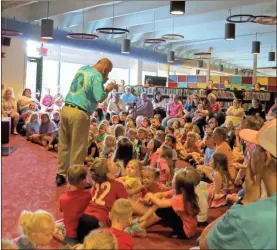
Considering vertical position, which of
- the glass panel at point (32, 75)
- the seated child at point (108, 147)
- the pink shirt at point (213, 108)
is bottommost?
the seated child at point (108, 147)

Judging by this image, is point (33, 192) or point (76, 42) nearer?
point (33, 192)

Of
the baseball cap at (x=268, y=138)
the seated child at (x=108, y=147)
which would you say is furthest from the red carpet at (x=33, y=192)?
the baseball cap at (x=268, y=138)

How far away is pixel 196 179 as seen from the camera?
325 centimetres

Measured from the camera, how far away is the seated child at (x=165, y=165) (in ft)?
15.3

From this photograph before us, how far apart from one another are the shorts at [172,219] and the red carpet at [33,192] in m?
0.08

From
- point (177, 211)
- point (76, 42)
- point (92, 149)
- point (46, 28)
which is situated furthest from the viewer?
point (76, 42)

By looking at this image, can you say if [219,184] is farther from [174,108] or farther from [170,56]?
[170,56]

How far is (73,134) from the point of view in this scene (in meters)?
4.30

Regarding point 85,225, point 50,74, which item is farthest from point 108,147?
point 50,74

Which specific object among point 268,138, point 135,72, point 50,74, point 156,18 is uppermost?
point 156,18

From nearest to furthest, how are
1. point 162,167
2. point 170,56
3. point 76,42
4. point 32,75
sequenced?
point 162,167, point 76,42, point 32,75, point 170,56

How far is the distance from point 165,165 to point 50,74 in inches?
490

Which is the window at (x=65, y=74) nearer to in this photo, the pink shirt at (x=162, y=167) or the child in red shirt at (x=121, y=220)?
the pink shirt at (x=162, y=167)

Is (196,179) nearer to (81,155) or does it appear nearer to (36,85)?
(81,155)
